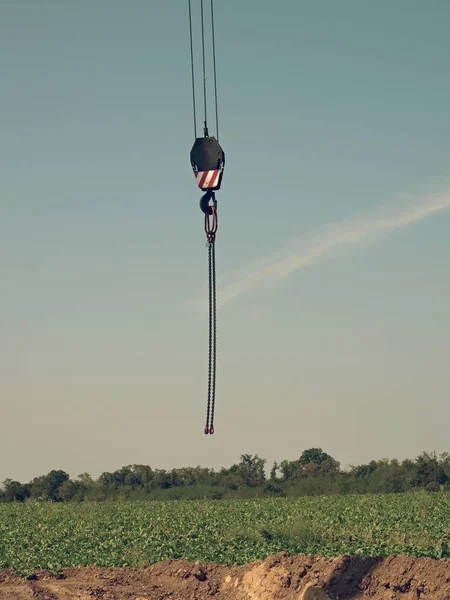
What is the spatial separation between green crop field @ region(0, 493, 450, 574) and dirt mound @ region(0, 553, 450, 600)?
190 centimetres

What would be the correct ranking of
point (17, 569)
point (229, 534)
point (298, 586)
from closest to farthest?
point (298, 586)
point (17, 569)
point (229, 534)

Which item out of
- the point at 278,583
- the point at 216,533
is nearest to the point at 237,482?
the point at 216,533

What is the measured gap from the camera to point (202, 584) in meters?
23.1

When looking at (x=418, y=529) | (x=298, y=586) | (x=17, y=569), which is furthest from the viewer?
(x=418, y=529)

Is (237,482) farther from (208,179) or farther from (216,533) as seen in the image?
(208,179)

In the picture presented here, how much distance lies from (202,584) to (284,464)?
67.2 metres

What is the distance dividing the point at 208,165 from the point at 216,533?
17875mm

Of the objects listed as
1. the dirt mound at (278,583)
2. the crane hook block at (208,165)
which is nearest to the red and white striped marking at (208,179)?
the crane hook block at (208,165)

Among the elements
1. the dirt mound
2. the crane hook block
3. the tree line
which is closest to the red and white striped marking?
the crane hook block

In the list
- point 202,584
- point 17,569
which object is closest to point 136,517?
point 17,569

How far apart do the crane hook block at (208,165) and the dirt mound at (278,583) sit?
847cm

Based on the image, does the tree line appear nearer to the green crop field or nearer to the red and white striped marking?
the green crop field

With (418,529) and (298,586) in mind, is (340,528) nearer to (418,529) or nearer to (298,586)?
(418,529)

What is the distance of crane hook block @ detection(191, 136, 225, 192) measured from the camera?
19.4 meters
